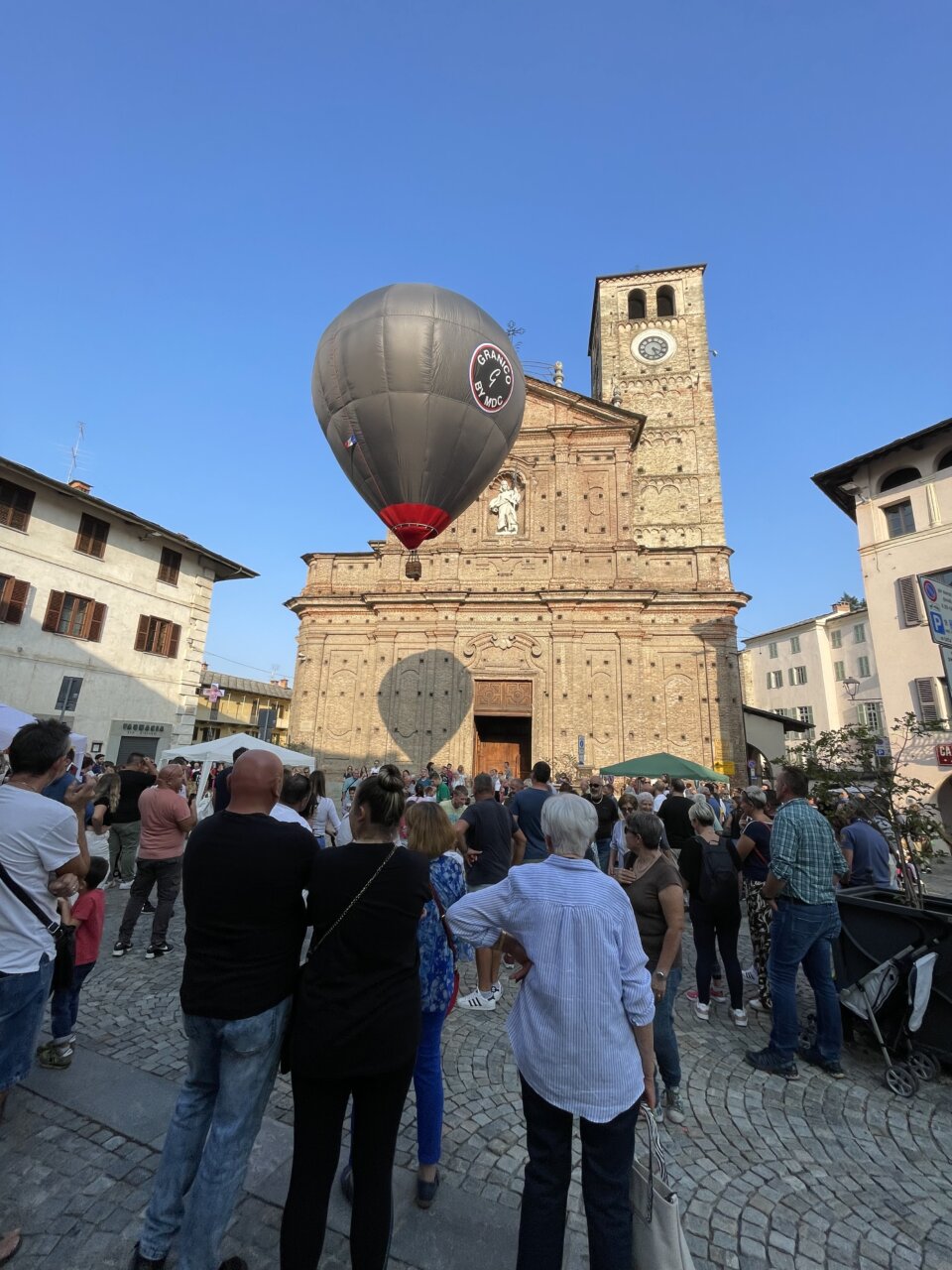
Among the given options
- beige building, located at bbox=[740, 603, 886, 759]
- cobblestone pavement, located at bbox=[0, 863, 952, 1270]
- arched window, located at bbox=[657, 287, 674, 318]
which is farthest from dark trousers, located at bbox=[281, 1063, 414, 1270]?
arched window, located at bbox=[657, 287, 674, 318]

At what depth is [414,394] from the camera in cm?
888

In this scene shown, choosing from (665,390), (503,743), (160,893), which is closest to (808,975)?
(160,893)

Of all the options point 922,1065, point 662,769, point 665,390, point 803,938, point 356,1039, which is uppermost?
point 665,390

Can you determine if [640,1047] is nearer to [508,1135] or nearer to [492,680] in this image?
[508,1135]

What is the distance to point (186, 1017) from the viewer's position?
2078 millimetres

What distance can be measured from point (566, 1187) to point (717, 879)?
10.3ft

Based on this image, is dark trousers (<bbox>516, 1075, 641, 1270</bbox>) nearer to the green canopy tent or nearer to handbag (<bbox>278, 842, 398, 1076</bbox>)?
handbag (<bbox>278, 842, 398, 1076</bbox>)

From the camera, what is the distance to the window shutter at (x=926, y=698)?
623 inches

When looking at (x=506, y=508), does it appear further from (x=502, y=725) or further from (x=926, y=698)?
(x=926, y=698)

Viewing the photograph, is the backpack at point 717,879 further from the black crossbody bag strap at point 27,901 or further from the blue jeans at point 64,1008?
the blue jeans at point 64,1008

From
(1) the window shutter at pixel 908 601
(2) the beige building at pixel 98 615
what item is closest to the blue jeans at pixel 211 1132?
(2) the beige building at pixel 98 615

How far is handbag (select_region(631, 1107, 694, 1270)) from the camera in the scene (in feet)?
5.69

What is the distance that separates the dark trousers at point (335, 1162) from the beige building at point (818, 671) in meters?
32.2

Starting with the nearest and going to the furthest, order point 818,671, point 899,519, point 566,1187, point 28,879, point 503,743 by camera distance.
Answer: point 566,1187
point 28,879
point 899,519
point 503,743
point 818,671
